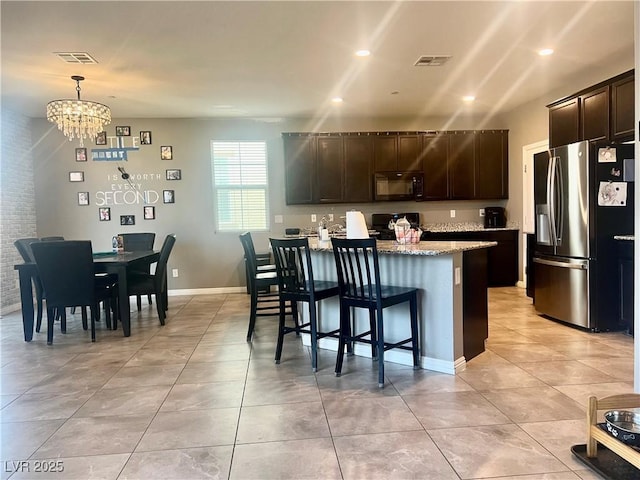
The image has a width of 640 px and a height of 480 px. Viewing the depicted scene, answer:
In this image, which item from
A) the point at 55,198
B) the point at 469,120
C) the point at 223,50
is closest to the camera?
the point at 223,50

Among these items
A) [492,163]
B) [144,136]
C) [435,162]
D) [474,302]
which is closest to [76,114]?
[144,136]

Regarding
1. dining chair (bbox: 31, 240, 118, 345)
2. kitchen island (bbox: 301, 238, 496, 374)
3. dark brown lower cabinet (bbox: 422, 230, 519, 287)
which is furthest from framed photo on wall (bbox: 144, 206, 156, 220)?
dark brown lower cabinet (bbox: 422, 230, 519, 287)

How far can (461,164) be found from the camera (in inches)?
259

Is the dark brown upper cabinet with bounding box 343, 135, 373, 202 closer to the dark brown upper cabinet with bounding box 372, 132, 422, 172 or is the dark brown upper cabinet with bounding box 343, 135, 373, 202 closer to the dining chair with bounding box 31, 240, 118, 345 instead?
the dark brown upper cabinet with bounding box 372, 132, 422, 172

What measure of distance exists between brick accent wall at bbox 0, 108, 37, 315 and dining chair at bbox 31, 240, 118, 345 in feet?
6.90

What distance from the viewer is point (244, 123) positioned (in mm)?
6500

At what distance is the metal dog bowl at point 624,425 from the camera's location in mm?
1752

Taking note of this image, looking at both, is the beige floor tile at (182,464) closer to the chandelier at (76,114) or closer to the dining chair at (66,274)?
the dining chair at (66,274)

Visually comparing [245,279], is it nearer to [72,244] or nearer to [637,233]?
[72,244]

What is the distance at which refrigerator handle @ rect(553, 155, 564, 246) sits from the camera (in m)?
4.15

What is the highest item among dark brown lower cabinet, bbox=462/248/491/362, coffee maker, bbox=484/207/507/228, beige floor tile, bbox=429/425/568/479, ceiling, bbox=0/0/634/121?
ceiling, bbox=0/0/634/121

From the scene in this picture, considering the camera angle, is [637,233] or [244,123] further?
[244,123]

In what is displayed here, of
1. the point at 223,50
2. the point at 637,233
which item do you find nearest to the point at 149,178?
the point at 223,50

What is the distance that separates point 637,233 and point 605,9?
6.92 ft
